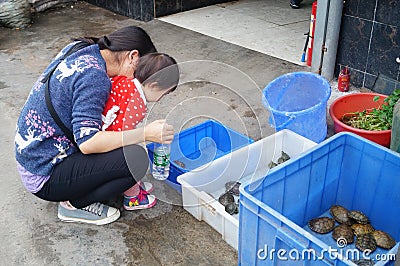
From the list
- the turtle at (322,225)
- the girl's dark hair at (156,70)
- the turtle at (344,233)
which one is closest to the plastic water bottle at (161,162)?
the girl's dark hair at (156,70)

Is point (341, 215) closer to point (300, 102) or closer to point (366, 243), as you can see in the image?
point (366, 243)

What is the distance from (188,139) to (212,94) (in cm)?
80

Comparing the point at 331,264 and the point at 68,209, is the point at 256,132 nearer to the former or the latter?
the point at 68,209

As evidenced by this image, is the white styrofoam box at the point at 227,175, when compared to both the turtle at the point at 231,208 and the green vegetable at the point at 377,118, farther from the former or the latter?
the green vegetable at the point at 377,118

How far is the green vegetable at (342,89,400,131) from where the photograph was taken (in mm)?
2504

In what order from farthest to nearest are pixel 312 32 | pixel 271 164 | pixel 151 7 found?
pixel 151 7
pixel 312 32
pixel 271 164

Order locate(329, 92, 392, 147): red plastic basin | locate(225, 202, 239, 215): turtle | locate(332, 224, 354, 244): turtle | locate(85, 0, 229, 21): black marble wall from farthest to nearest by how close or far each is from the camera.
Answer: locate(85, 0, 229, 21): black marble wall, locate(329, 92, 392, 147): red plastic basin, locate(225, 202, 239, 215): turtle, locate(332, 224, 354, 244): turtle

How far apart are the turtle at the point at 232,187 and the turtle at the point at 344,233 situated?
47 cm

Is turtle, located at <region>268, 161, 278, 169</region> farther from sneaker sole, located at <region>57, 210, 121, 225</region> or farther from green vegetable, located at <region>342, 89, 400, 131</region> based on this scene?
sneaker sole, located at <region>57, 210, 121, 225</region>

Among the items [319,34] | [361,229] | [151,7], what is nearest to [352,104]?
[319,34]

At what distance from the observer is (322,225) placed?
6.53ft

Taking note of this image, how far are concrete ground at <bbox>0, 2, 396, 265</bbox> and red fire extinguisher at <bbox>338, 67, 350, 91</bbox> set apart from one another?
1.36ft

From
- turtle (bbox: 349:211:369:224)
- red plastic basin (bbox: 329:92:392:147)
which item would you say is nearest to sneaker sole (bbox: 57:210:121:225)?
turtle (bbox: 349:211:369:224)

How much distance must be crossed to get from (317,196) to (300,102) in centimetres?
80
